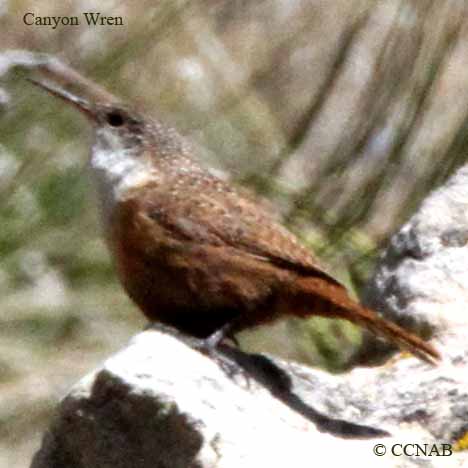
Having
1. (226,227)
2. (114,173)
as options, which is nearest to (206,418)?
(226,227)

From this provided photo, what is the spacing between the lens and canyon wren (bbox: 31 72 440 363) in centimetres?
420

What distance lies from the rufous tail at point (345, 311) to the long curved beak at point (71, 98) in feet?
2.95

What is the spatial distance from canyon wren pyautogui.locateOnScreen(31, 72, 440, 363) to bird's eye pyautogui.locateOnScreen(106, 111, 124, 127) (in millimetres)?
297

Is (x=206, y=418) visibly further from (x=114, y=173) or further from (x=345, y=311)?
(x=114, y=173)

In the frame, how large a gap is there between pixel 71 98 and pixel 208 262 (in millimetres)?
741

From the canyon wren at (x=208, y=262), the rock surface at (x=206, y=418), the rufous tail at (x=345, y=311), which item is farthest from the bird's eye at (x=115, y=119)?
the rock surface at (x=206, y=418)

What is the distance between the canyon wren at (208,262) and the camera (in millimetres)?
4195

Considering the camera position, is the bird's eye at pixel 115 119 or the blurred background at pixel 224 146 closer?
the blurred background at pixel 224 146

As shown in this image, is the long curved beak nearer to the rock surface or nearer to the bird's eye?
the bird's eye

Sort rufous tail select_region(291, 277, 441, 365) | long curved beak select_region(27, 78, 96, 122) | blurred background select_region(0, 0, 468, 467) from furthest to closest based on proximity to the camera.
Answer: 1. long curved beak select_region(27, 78, 96, 122)
2. blurred background select_region(0, 0, 468, 467)
3. rufous tail select_region(291, 277, 441, 365)

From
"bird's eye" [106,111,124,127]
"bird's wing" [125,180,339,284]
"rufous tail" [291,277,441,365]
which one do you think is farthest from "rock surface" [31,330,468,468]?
"bird's eye" [106,111,124,127]

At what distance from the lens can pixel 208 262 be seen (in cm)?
423

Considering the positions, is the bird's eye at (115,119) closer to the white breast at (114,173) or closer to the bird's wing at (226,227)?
the white breast at (114,173)

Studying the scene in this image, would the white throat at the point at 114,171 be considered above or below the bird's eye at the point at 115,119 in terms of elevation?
below
